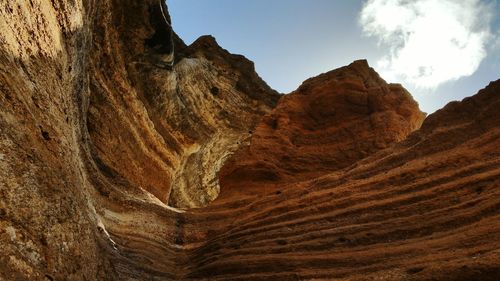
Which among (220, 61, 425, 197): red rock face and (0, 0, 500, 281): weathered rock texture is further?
(220, 61, 425, 197): red rock face

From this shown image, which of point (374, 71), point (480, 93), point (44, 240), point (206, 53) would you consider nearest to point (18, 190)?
point (44, 240)

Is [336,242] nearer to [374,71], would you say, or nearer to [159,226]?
[159,226]

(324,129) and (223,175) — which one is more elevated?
(324,129)

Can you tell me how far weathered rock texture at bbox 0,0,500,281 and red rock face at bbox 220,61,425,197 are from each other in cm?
7

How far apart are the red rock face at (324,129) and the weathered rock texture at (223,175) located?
7 cm

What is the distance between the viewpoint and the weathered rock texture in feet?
18.0

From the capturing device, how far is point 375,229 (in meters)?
7.86

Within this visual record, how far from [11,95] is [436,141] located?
27.4ft

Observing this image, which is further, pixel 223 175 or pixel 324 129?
pixel 324 129

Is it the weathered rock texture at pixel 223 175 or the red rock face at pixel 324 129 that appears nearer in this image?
the weathered rock texture at pixel 223 175

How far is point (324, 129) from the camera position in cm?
1742

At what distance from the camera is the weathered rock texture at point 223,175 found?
18.0ft

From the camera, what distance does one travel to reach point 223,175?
16484 millimetres

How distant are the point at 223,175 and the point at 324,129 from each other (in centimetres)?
407
